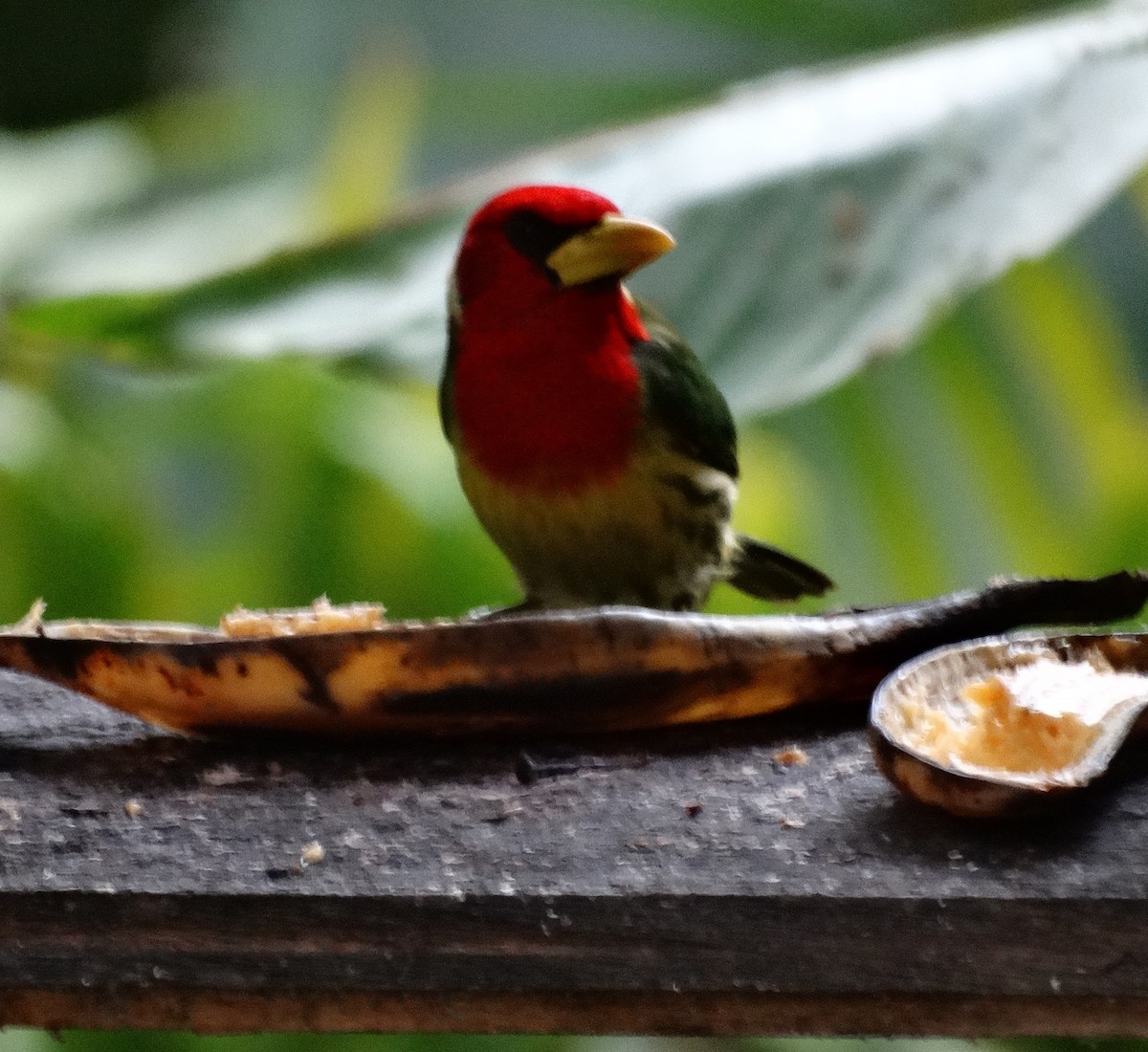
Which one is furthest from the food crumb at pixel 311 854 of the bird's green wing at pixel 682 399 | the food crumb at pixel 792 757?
the bird's green wing at pixel 682 399

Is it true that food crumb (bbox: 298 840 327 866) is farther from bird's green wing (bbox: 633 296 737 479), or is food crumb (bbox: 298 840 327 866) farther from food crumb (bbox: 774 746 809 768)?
bird's green wing (bbox: 633 296 737 479)

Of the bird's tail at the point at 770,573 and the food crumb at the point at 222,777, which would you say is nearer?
the food crumb at the point at 222,777

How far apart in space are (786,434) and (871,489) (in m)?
0.13

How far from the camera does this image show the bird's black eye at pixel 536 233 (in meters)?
1.31

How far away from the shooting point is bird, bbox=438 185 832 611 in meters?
1.32

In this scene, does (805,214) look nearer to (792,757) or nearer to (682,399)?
(682,399)

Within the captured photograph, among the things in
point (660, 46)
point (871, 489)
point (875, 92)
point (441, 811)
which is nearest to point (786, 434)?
point (871, 489)

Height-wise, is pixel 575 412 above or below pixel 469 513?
above

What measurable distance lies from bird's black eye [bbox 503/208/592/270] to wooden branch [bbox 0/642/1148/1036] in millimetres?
521

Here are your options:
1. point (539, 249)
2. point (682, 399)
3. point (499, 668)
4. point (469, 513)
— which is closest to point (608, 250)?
point (539, 249)

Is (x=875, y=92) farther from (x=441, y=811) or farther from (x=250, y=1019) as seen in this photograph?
(x=250, y=1019)

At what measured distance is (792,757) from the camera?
95cm

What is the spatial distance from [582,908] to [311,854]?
15 centimetres

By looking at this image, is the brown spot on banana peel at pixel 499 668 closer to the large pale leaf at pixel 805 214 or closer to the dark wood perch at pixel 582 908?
the dark wood perch at pixel 582 908
